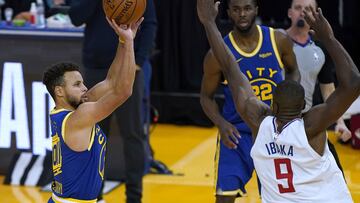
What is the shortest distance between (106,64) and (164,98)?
3960 millimetres

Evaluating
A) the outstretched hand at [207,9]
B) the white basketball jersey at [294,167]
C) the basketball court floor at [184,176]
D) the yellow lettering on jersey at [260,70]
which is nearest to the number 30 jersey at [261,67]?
the yellow lettering on jersey at [260,70]

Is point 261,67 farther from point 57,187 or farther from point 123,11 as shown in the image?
point 57,187

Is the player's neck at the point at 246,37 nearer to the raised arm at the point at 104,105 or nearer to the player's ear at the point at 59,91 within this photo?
Result: the raised arm at the point at 104,105

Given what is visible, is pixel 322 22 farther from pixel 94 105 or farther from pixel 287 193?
pixel 94 105

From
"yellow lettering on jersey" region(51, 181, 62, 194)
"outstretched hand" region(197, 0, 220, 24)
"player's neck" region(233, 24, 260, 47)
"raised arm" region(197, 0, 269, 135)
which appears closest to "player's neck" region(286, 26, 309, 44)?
"player's neck" region(233, 24, 260, 47)

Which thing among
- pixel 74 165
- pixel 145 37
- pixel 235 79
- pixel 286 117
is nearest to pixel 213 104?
pixel 235 79

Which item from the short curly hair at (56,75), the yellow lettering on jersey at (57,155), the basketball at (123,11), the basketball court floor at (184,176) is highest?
the basketball at (123,11)

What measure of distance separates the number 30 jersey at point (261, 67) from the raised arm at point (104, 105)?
1303 mm

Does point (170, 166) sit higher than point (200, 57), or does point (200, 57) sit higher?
point (200, 57)

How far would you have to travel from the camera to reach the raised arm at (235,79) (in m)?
5.31

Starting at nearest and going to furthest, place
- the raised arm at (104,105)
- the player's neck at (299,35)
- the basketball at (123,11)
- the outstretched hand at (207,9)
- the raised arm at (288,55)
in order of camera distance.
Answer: the raised arm at (104,105) < the outstretched hand at (207,9) < the basketball at (123,11) < the raised arm at (288,55) < the player's neck at (299,35)

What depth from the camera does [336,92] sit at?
502 cm

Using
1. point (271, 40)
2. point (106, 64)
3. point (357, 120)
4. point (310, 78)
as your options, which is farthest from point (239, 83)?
point (357, 120)

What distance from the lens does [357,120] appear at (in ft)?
33.4
